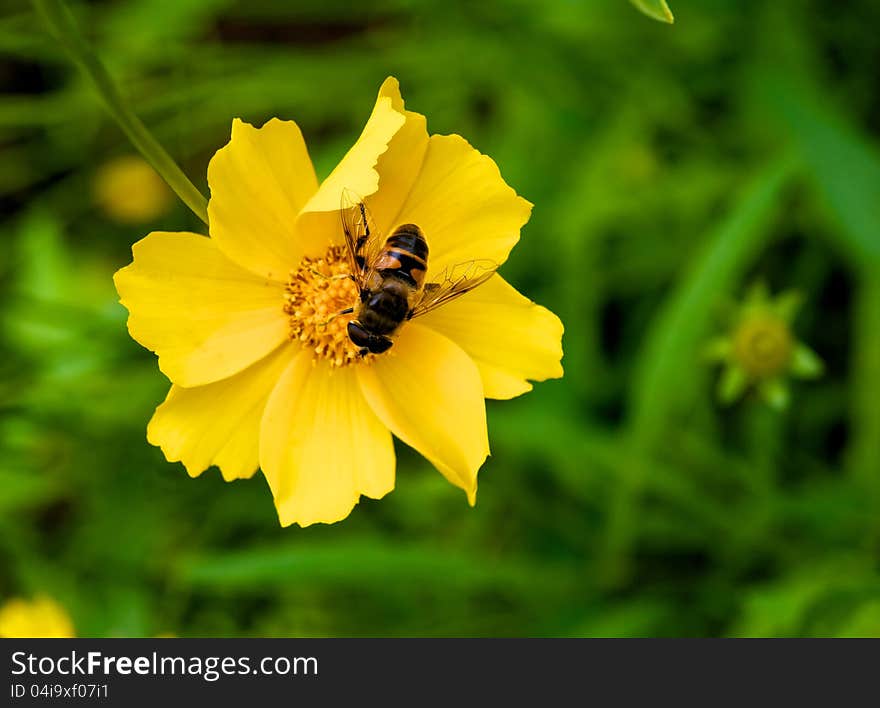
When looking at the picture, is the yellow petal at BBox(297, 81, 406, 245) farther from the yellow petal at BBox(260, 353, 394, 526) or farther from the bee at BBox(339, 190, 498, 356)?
the yellow petal at BBox(260, 353, 394, 526)

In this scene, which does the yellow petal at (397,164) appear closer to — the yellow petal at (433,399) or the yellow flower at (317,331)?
the yellow flower at (317,331)

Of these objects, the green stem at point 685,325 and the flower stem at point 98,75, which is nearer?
the flower stem at point 98,75

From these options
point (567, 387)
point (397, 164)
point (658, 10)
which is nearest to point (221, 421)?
point (397, 164)

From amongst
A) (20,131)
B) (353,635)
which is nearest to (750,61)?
(353,635)

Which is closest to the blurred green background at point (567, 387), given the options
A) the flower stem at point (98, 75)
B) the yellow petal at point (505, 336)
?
the yellow petal at point (505, 336)

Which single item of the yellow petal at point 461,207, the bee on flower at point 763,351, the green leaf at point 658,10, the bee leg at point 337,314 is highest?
the bee on flower at point 763,351

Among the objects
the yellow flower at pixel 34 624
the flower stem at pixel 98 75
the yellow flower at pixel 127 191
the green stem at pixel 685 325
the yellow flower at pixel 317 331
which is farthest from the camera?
the yellow flower at pixel 127 191

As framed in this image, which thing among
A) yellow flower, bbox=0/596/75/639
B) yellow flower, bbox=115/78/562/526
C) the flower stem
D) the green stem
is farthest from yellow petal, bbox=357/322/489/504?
yellow flower, bbox=0/596/75/639
